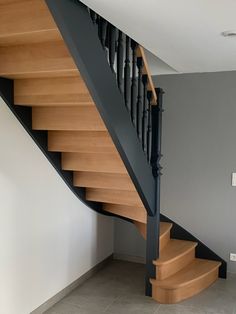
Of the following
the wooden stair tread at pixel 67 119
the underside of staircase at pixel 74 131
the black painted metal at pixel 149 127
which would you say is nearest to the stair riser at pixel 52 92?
the underside of staircase at pixel 74 131

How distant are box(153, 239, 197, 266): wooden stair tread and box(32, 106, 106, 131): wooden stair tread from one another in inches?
59.1

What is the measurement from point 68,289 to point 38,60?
7.25 ft

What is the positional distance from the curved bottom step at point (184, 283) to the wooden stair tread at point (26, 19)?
2368 millimetres

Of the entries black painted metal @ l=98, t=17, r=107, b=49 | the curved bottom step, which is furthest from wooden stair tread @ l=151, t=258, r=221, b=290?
black painted metal @ l=98, t=17, r=107, b=49

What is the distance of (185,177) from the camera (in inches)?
153

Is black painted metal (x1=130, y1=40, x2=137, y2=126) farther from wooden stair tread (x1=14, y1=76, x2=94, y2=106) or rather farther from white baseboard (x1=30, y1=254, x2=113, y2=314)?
white baseboard (x1=30, y1=254, x2=113, y2=314)

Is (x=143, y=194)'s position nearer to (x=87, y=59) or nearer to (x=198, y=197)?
(x=198, y=197)

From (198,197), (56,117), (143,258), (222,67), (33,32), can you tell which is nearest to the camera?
(33,32)

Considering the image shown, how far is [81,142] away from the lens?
9.29 feet

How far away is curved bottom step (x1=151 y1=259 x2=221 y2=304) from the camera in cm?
314

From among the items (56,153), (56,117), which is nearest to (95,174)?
(56,153)

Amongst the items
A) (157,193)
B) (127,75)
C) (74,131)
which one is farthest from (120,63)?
(157,193)

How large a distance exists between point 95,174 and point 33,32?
5.28 feet

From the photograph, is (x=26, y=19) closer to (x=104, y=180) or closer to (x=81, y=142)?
(x=81, y=142)
